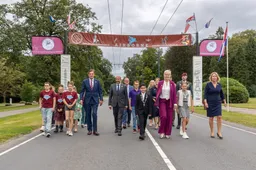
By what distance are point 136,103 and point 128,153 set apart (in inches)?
116

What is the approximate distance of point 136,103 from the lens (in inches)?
403

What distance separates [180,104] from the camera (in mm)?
10297

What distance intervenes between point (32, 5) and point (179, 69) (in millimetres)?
38691

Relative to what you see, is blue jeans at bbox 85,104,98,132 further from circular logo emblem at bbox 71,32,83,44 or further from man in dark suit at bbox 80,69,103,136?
circular logo emblem at bbox 71,32,83,44

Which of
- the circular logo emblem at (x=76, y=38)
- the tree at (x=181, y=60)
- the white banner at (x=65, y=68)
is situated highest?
the tree at (x=181, y=60)

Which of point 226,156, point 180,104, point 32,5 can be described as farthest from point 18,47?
point 226,156

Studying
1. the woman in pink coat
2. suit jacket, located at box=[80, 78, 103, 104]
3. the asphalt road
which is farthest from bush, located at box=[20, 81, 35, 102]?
the woman in pink coat

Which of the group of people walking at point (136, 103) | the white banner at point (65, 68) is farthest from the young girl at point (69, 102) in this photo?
the white banner at point (65, 68)

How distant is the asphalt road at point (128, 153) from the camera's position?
6.29 meters

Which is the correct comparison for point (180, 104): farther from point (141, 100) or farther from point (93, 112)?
point (93, 112)

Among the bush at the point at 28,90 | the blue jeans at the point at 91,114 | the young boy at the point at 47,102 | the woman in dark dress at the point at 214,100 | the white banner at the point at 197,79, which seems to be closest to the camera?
the woman in dark dress at the point at 214,100

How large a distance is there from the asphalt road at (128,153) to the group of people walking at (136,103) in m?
0.58

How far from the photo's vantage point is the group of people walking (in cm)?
975

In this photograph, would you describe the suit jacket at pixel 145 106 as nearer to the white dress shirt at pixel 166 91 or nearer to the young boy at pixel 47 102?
the white dress shirt at pixel 166 91
